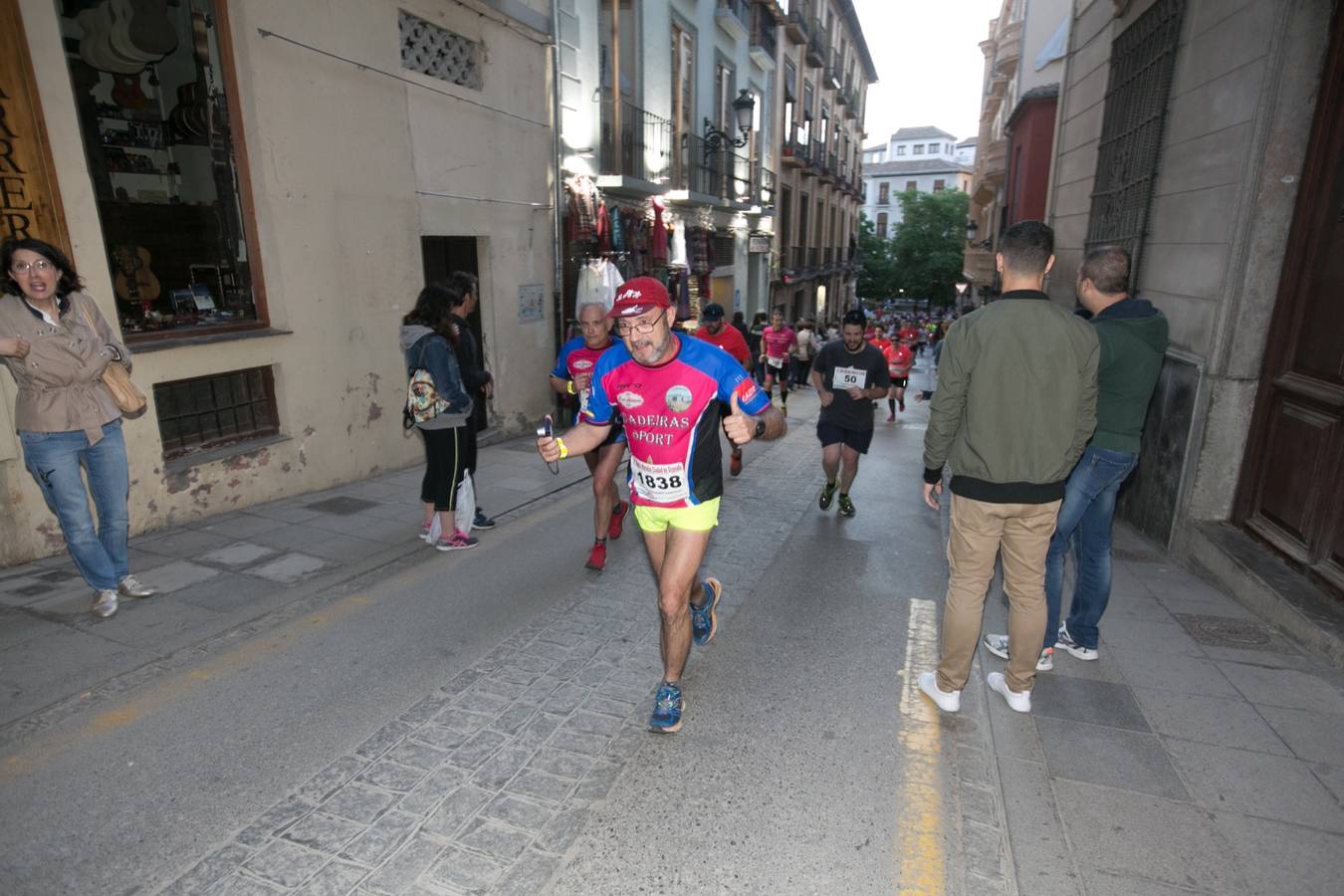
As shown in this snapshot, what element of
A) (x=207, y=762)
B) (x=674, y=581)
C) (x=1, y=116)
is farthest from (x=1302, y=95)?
(x=1, y=116)

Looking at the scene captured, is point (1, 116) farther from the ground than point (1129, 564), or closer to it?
farther from the ground

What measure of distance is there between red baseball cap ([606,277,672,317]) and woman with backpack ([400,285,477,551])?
239 centimetres

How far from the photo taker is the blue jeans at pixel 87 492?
4.23 metres

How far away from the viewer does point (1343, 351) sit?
14.4ft

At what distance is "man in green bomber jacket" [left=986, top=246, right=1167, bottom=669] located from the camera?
3.72 m

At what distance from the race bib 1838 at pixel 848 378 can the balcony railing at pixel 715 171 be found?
35.6 ft

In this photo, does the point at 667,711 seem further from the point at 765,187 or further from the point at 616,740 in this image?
the point at 765,187

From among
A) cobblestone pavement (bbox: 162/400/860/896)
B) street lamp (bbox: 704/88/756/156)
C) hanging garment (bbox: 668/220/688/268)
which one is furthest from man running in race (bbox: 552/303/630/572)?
street lamp (bbox: 704/88/756/156)

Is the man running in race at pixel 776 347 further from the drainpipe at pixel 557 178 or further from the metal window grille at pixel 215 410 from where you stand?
the metal window grille at pixel 215 410

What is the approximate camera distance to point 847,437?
22.7 feet

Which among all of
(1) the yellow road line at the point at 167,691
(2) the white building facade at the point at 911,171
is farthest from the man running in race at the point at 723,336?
(2) the white building facade at the point at 911,171

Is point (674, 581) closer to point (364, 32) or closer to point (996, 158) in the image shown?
point (364, 32)

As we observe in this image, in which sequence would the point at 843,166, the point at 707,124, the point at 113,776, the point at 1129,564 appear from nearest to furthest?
the point at 113,776 → the point at 1129,564 → the point at 707,124 → the point at 843,166

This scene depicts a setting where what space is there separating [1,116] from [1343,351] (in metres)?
8.35
